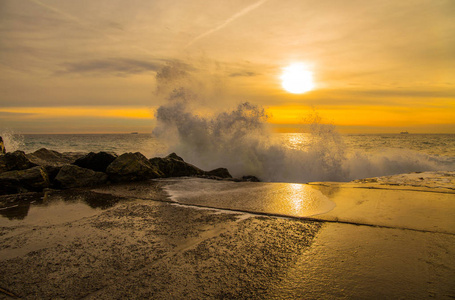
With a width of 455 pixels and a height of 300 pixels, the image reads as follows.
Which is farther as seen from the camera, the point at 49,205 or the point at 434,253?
the point at 49,205

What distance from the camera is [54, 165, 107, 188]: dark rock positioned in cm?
539

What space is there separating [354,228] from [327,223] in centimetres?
28

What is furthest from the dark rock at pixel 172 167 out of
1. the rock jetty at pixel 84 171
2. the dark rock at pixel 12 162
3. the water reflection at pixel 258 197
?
the dark rock at pixel 12 162

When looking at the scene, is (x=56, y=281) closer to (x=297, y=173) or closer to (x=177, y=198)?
(x=177, y=198)

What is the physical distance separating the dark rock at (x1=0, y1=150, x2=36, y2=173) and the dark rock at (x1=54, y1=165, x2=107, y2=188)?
1314 millimetres

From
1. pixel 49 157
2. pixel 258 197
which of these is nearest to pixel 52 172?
pixel 49 157

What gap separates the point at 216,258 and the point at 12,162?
20.2ft

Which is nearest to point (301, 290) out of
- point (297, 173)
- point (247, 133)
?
point (297, 173)

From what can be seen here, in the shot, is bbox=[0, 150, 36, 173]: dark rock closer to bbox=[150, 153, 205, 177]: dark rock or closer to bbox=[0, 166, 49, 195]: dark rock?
bbox=[0, 166, 49, 195]: dark rock

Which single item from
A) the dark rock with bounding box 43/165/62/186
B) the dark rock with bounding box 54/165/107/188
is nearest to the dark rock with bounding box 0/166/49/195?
the dark rock with bounding box 54/165/107/188

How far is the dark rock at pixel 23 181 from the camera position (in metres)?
4.91

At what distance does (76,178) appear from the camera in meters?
5.50

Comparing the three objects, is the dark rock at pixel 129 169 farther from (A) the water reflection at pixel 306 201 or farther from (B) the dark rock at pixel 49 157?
(A) the water reflection at pixel 306 201

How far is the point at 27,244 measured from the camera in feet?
8.17
